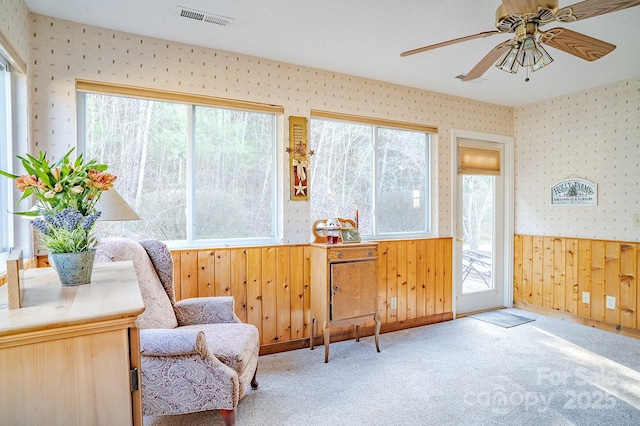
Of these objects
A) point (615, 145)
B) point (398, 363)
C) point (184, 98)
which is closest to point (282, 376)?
point (398, 363)

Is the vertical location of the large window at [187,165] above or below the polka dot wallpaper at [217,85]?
below

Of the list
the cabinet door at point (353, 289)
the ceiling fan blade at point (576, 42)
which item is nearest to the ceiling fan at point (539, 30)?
the ceiling fan blade at point (576, 42)

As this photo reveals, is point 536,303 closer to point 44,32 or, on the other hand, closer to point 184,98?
point 184,98

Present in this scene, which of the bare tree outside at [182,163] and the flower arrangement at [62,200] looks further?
the bare tree outside at [182,163]

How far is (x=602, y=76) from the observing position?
3523 mm

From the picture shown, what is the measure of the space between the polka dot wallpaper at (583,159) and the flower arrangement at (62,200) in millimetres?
4488

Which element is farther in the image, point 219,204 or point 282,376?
point 219,204

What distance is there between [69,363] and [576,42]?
261cm

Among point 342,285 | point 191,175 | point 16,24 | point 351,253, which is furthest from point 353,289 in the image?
point 16,24

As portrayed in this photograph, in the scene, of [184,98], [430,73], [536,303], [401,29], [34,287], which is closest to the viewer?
[34,287]

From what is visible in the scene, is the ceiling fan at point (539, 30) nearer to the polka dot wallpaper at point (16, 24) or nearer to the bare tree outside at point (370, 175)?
the bare tree outside at point (370, 175)

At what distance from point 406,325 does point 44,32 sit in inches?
152

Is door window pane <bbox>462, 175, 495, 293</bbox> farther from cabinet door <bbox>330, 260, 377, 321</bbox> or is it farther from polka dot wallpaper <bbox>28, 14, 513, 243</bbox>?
cabinet door <bbox>330, 260, 377, 321</bbox>

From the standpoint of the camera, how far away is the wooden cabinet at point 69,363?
0.90 meters
